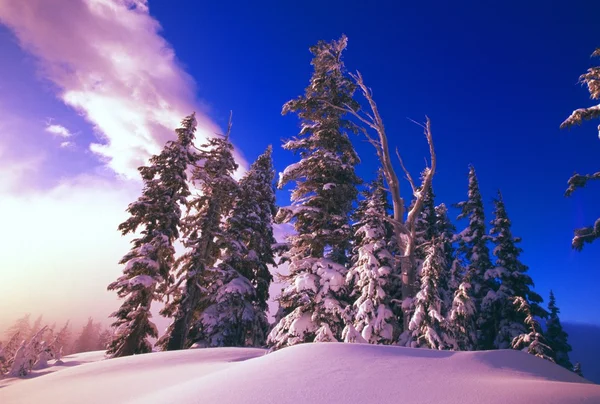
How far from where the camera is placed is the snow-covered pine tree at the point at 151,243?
15.2 meters

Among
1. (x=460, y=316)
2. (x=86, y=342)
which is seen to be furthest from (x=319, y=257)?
(x=86, y=342)

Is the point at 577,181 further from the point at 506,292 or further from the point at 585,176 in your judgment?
the point at 506,292

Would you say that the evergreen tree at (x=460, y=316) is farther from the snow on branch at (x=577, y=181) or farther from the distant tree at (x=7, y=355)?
the distant tree at (x=7, y=355)

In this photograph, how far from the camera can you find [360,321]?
13.0m

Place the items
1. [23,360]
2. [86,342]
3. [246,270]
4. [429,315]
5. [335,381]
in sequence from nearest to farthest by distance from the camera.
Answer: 1. [335,381]
2. [429,315]
3. [23,360]
4. [246,270]
5. [86,342]

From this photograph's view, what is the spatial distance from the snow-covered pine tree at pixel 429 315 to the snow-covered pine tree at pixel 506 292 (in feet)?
42.4

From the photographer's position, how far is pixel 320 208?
1274 cm

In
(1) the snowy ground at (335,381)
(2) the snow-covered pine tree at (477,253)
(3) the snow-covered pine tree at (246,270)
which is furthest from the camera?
(2) the snow-covered pine tree at (477,253)

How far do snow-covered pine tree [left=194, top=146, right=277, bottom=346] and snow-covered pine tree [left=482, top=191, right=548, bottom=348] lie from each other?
17.0m

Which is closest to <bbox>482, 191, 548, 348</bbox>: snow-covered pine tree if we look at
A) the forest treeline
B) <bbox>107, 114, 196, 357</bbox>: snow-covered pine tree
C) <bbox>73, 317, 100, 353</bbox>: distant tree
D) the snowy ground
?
the forest treeline

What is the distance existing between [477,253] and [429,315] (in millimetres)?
15732

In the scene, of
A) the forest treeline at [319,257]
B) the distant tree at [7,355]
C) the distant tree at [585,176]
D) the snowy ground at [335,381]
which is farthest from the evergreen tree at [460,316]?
the distant tree at [7,355]

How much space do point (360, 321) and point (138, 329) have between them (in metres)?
11.5

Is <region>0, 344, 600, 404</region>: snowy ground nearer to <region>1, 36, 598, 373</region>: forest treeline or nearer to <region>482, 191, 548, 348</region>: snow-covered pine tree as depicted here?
<region>1, 36, 598, 373</region>: forest treeline
